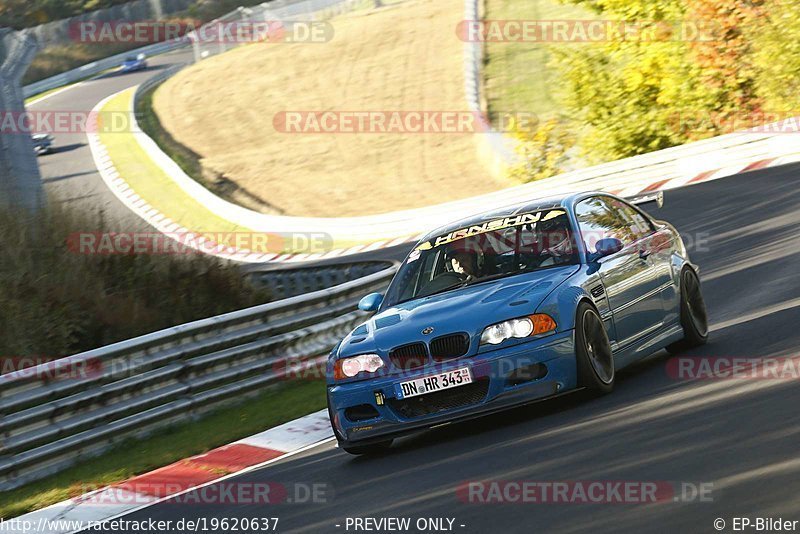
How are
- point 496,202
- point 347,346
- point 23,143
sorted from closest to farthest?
point 347,346 < point 23,143 < point 496,202

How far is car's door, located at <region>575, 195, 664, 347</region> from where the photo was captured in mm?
8672

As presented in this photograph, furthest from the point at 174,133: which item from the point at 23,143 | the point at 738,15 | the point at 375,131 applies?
the point at 23,143

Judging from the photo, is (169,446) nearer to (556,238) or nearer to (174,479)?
(174,479)

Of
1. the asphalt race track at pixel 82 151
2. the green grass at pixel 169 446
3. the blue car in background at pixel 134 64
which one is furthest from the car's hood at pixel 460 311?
the blue car in background at pixel 134 64

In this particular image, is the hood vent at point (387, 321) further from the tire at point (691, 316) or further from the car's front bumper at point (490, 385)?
the tire at point (691, 316)

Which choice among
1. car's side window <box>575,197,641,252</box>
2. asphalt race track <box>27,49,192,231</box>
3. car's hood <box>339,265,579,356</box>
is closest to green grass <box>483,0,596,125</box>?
asphalt race track <box>27,49,192,231</box>

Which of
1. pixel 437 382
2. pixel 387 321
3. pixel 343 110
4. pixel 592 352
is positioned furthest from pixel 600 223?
pixel 343 110

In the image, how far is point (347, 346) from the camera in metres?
8.29

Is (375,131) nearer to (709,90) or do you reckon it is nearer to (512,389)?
(709,90)

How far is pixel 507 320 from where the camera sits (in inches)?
307

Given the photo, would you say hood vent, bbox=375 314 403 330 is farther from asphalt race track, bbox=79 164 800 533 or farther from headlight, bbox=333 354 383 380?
asphalt race track, bbox=79 164 800 533

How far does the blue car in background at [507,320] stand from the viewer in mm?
7762

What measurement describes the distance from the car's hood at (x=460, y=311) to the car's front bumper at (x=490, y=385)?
0.67 ft

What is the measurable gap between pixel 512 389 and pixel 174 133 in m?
46.7
